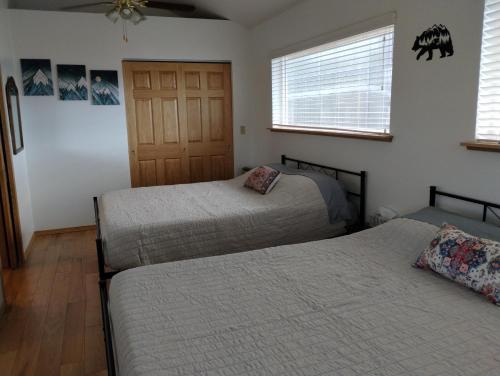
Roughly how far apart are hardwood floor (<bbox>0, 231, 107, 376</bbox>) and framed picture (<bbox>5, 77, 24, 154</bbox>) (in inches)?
43.6

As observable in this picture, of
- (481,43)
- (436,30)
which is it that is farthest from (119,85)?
(481,43)

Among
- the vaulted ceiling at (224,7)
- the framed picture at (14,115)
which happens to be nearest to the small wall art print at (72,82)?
the framed picture at (14,115)

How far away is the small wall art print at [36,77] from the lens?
14.4 feet

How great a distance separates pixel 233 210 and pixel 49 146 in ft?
8.51

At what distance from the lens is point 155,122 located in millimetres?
Answer: 4988

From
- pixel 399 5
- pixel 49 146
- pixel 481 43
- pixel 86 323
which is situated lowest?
pixel 86 323

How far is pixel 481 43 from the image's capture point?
2.27 meters

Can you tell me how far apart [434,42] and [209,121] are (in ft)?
10.3

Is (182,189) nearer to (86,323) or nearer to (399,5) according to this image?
(86,323)

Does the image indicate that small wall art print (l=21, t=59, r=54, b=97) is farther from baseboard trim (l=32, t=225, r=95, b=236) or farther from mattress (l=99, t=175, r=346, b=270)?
mattress (l=99, t=175, r=346, b=270)

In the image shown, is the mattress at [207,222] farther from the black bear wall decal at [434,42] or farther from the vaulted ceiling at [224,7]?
the vaulted ceiling at [224,7]

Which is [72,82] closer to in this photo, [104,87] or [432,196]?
[104,87]

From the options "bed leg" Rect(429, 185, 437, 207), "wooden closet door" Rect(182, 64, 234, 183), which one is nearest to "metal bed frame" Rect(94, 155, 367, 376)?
"bed leg" Rect(429, 185, 437, 207)

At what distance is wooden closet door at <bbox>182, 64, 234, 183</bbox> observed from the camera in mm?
5090
